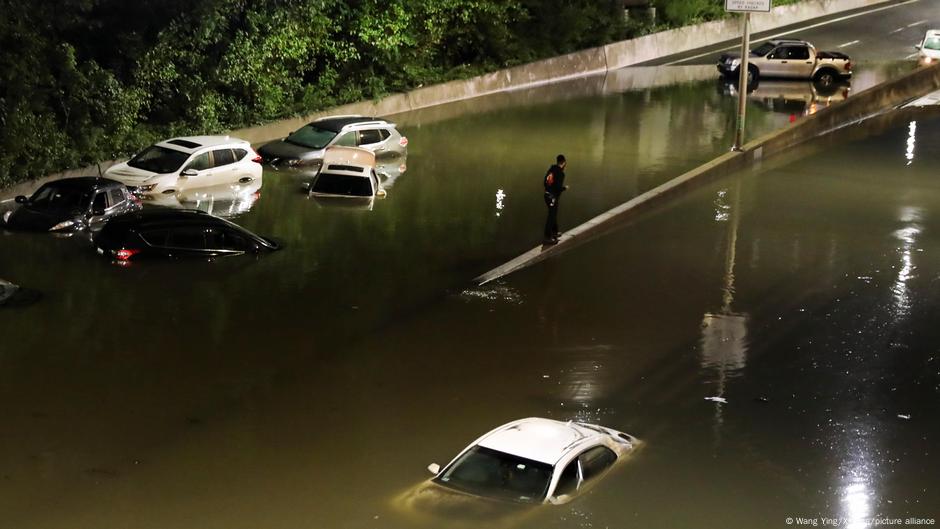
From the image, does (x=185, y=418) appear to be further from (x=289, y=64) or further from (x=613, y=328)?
(x=289, y=64)

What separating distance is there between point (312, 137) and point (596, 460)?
63.8 feet

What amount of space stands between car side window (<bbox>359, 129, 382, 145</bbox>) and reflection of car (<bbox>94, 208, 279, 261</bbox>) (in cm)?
933

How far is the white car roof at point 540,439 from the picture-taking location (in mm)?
11695

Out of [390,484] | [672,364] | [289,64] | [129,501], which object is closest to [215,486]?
[129,501]

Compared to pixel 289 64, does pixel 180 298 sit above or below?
below

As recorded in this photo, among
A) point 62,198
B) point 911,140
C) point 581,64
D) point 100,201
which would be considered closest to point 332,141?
point 100,201

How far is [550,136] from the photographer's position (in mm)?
33656

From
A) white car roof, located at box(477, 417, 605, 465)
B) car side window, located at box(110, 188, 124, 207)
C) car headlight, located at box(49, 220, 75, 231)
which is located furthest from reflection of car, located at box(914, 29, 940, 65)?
white car roof, located at box(477, 417, 605, 465)

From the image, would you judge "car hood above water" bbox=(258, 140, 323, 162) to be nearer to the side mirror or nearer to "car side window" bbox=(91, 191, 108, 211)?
"car side window" bbox=(91, 191, 108, 211)

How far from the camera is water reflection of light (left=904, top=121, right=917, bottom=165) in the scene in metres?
31.0

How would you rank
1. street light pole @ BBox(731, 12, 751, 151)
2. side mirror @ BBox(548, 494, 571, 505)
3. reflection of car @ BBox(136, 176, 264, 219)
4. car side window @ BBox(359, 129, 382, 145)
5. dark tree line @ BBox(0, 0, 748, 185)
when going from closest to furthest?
side mirror @ BBox(548, 494, 571, 505) → reflection of car @ BBox(136, 176, 264, 219) → dark tree line @ BBox(0, 0, 748, 185) → street light pole @ BBox(731, 12, 751, 151) → car side window @ BBox(359, 129, 382, 145)

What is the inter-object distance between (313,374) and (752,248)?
995cm

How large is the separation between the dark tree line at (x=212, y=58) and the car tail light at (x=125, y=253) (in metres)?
6.22

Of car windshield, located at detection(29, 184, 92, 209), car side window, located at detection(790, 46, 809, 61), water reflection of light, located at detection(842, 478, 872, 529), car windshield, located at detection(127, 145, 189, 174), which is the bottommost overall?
water reflection of light, located at detection(842, 478, 872, 529)
